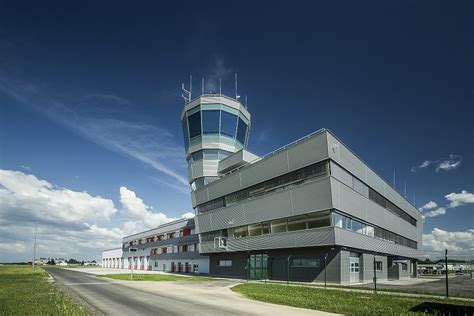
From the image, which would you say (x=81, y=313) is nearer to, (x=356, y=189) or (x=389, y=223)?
(x=356, y=189)

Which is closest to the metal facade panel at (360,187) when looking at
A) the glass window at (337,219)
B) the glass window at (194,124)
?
the glass window at (337,219)

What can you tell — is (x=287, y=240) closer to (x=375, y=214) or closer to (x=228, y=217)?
(x=228, y=217)

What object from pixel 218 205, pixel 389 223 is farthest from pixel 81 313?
pixel 389 223

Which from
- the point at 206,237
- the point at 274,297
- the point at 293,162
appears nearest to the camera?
the point at 274,297

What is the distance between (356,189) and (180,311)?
27559mm

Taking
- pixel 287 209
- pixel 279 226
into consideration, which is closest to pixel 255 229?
pixel 279 226

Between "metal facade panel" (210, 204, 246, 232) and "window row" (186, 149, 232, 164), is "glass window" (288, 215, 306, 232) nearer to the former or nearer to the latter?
"metal facade panel" (210, 204, 246, 232)

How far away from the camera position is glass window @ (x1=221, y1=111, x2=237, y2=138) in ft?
184

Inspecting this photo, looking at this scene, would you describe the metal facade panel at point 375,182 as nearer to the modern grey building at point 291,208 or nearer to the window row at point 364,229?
the modern grey building at point 291,208

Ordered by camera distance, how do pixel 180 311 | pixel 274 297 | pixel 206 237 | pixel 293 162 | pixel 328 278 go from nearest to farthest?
pixel 180 311, pixel 274 297, pixel 328 278, pixel 293 162, pixel 206 237

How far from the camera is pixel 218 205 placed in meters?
48.9

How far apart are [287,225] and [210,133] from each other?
24.2 metres

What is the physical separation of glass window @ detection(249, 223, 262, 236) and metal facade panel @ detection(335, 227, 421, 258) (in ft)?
34.7


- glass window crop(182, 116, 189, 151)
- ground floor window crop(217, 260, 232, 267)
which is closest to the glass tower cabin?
glass window crop(182, 116, 189, 151)
